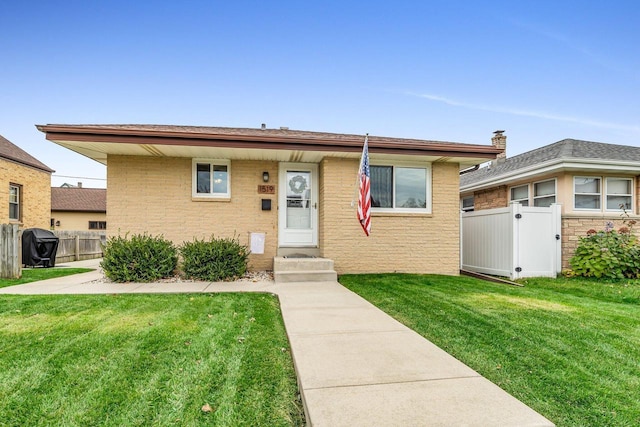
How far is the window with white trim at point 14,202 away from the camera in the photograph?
1480 centimetres

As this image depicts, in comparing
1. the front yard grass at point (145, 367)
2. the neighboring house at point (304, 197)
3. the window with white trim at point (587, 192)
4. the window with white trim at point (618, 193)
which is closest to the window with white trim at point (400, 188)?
the neighboring house at point (304, 197)

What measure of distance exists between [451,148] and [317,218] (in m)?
3.62

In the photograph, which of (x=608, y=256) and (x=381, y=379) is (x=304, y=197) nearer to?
(x=381, y=379)

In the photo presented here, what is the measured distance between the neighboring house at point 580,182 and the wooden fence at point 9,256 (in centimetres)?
1343

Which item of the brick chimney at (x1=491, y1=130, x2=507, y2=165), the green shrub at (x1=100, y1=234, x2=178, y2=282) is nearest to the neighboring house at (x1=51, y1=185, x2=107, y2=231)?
the green shrub at (x1=100, y1=234, x2=178, y2=282)

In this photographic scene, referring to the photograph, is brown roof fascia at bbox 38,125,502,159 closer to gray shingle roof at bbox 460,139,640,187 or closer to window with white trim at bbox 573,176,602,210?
gray shingle roof at bbox 460,139,640,187

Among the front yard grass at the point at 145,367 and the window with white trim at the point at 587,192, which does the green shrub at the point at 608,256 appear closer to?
the window with white trim at the point at 587,192

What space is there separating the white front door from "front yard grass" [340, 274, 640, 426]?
2.00 m

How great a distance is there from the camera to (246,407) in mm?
2031

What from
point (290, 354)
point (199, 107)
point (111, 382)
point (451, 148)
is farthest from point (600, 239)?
point (199, 107)

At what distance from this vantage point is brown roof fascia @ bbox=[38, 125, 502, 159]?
628 cm

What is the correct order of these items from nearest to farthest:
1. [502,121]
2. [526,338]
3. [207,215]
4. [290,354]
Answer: [290,354] < [526,338] < [207,215] < [502,121]

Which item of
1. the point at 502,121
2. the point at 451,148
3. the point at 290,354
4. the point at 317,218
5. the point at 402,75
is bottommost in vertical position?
the point at 290,354

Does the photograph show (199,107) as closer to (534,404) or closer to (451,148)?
(451,148)
